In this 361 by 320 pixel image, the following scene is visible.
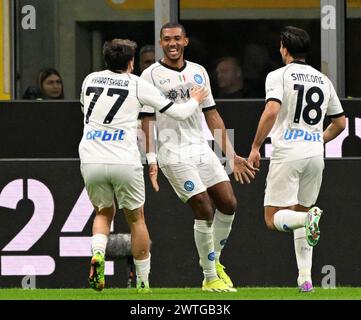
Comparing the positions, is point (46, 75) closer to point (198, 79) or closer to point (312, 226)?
point (198, 79)

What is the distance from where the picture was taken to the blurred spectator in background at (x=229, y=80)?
16406 mm

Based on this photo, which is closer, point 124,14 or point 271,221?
point 271,221

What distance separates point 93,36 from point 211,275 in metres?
3.47

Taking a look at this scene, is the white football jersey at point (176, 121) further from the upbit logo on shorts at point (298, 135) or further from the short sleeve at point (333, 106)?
the short sleeve at point (333, 106)

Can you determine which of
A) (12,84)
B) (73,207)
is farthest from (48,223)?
(12,84)

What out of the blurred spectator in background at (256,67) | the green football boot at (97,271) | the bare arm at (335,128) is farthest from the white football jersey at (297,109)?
the blurred spectator in background at (256,67)

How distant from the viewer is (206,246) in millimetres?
13797

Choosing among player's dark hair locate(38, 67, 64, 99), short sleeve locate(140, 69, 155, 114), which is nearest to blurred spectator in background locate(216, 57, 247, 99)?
player's dark hair locate(38, 67, 64, 99)

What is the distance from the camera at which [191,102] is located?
13.4 metres

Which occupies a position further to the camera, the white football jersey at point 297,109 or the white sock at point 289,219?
the white football jersey at point 297,109

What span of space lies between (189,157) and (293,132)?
89 cm

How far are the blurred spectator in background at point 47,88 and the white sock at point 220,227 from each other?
305 cm

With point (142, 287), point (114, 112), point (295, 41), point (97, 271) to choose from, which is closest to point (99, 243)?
point (97, 271)

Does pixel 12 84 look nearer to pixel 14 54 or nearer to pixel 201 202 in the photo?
pixel 14 54
